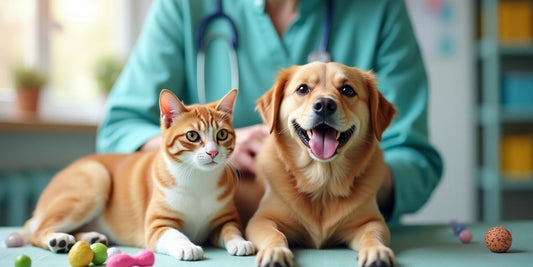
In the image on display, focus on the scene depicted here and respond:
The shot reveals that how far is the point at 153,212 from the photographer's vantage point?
882 mm

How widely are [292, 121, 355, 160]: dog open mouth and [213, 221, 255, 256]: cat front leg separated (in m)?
0.20

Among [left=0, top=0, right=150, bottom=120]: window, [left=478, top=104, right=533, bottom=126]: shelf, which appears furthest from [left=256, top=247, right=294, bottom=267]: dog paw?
[left=478, top=104, right=533, bottom=126]: shelf

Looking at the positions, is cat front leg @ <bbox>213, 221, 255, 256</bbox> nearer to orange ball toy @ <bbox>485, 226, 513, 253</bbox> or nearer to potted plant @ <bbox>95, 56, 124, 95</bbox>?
orange ball toy @ <bbox>485, 226, 513, 253</bbox>

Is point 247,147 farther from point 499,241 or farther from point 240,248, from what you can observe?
point 499,241

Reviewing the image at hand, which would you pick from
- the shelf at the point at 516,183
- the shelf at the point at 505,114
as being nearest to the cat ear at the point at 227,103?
the shelf at the point at 505,114

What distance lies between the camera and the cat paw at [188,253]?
0.78 meters

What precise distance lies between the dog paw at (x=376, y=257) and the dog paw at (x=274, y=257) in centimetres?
11

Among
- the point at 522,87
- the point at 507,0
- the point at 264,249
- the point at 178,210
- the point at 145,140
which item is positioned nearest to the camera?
the point at 264,249

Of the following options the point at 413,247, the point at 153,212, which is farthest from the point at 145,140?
the point at 413,247

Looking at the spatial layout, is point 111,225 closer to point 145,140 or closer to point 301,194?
point 145,140

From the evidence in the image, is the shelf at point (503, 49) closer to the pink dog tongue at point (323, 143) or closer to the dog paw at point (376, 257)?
the pink dog tongue at point (323, 143)

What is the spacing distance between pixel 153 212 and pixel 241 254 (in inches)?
7.3

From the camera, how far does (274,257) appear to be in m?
0.71

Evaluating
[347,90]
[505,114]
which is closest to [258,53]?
[347,90]
